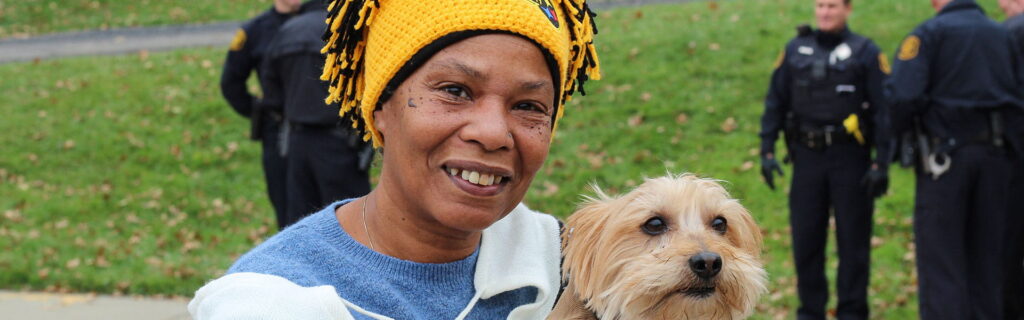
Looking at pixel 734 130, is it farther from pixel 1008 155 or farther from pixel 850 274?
pixel 1008 155

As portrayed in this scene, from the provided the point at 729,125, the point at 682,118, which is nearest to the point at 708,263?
the point at 729,125

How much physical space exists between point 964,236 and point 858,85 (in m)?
1.41

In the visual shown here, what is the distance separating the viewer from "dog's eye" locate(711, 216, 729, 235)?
2.52 metres

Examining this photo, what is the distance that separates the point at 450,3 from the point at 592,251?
0.85 meters

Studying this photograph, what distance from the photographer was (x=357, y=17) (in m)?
2.09

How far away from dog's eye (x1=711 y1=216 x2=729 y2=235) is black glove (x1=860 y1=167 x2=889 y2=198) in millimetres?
4946

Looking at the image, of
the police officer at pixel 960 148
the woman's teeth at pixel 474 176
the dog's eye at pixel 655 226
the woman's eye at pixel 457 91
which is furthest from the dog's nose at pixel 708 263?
the police officer at pixel 960 148

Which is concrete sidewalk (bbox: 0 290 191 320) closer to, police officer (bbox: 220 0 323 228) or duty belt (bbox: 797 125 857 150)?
police officer (bbox: 220 0 323 228)

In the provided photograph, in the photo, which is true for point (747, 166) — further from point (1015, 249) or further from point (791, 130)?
point (1015, 249)

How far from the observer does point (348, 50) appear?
2152 millimetres

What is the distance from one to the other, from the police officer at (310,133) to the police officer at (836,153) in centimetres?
327

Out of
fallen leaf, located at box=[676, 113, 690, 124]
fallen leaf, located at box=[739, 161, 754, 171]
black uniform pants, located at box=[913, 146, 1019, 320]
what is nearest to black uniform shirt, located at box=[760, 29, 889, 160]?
black uniform pants, located at box=[913, 146, 1019, 320]

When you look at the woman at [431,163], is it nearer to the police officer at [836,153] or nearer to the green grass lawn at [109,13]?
the police officer at [836,153]

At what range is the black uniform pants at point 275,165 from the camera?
26.7 feet
